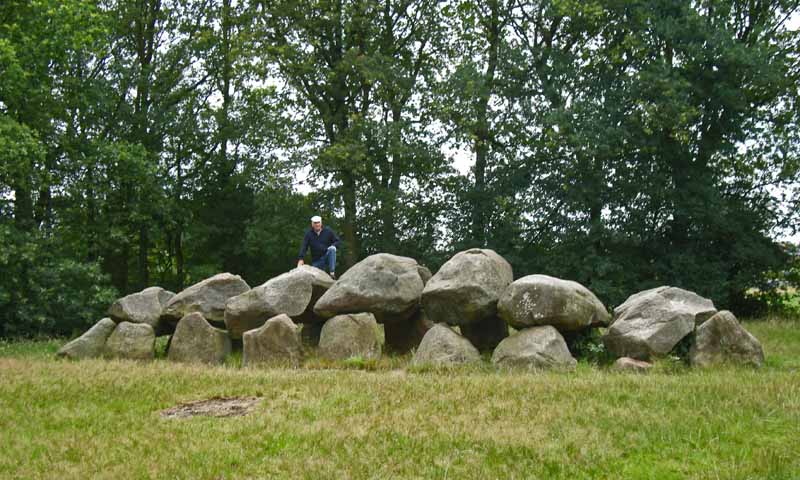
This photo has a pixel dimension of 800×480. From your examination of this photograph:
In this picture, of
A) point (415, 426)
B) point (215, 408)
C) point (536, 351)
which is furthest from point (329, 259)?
point (415, 426)

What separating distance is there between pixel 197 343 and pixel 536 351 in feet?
21.9

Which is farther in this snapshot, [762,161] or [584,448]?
[762,161]

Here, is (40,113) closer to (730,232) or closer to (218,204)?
(218,204)

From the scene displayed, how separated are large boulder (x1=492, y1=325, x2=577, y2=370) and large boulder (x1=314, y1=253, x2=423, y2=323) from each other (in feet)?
7.97

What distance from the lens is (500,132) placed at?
27422mm

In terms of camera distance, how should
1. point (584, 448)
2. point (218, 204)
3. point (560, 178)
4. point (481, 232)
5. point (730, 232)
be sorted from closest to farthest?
point (584, 448) → point (730, 232) → point (560, 178) → point (481, 232) → point (218, 204)

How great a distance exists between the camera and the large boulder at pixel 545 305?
42.4ft

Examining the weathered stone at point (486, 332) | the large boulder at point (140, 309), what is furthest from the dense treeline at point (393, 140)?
the weathered stone at point (486, 332)

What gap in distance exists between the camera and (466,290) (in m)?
13.6

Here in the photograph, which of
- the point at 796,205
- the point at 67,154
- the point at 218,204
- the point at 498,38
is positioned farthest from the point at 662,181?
the point at 67,154

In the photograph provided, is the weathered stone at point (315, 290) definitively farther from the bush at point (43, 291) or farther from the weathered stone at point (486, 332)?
the bush at point (43, 291)

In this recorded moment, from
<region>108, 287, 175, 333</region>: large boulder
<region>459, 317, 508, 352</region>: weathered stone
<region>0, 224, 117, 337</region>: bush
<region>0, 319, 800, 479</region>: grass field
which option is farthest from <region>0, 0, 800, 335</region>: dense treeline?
<region>0, 319, 800, 479</region>: grass field

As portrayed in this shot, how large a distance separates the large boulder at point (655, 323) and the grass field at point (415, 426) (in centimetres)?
58

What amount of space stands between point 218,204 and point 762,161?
69.0ft
